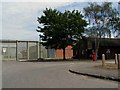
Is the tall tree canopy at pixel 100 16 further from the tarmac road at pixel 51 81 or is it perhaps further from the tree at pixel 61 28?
the tarmac road at pixel 51 81

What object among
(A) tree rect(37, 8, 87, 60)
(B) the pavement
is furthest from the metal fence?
(B) the pavement

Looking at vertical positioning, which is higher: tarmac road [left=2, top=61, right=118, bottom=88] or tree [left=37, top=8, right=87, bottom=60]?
tree [left=37, top=8, right=87, bottom=60]

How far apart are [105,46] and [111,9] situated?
7398mm

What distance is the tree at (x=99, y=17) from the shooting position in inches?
2354

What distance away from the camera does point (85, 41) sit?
60.9 meters

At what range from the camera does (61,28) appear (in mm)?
54250

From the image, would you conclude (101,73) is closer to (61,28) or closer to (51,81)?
(51,81)

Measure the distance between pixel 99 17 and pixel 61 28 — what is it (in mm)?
9703

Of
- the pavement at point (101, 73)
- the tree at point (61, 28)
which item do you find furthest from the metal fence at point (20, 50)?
the pavement at point (101, 73)

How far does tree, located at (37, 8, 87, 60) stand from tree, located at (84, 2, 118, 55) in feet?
13.0

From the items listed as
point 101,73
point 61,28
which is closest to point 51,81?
point 101,73

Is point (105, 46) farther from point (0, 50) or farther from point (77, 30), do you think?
point (0, 50)

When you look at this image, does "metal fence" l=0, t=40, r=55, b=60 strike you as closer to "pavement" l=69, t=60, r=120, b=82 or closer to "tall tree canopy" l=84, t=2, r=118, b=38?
"tall tree canopy" l=84, t=2, r=118, b=38

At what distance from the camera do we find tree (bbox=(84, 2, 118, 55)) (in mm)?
59781
